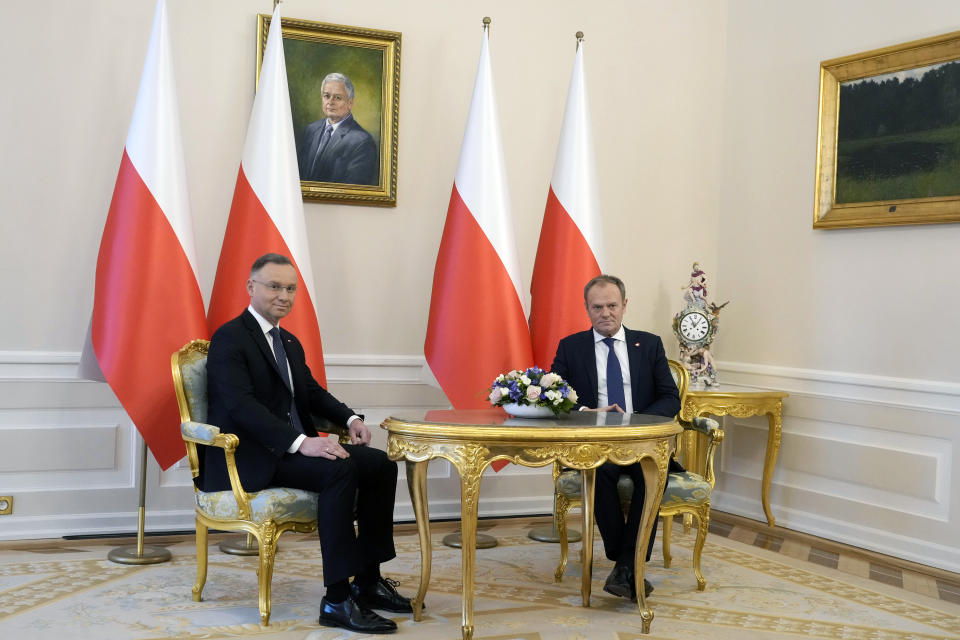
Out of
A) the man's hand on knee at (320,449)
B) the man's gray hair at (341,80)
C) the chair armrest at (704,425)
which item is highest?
the man's gray hair at (341,80)

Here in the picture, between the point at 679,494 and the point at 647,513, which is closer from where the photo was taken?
the point at 647,513

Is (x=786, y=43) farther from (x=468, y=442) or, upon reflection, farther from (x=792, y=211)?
(x=468, y=442)

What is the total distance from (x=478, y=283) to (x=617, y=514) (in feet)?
4.85

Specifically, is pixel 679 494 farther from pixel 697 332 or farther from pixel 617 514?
pixel 697 332

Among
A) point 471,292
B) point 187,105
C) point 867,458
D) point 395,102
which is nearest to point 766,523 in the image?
point 867,458

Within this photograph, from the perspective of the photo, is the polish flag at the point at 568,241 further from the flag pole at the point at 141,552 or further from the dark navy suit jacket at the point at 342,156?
the flag pole at the point at 141,552

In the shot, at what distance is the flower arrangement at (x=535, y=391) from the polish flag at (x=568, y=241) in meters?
1.34

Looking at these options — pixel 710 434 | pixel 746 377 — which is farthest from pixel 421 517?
pixel 746 377

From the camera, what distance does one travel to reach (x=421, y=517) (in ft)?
11.6

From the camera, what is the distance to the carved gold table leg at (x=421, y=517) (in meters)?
3.46

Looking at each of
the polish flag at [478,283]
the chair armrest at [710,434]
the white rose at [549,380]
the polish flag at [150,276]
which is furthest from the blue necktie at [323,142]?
the chair armrest at [710,434]

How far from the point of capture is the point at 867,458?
16.5 feet

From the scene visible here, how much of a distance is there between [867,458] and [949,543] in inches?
24.5

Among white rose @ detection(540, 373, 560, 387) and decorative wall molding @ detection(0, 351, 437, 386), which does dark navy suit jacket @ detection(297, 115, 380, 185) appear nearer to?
decorative wall molding @ detection(0, 351, 437, 386)
